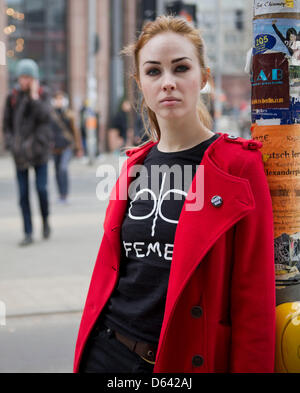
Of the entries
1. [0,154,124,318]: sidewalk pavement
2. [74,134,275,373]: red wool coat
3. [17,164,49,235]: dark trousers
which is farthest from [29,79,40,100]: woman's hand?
[74,134,275,373]: red wool coat

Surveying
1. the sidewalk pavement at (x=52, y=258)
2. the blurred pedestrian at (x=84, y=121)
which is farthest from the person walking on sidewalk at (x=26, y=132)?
the blurred pedestrian at (x=84, y=121)

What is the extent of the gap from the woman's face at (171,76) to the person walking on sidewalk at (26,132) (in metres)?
5.74

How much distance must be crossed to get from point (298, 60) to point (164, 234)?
0.78 metres

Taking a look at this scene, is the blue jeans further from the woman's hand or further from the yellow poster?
the yellow poster

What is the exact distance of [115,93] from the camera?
78.5 ft

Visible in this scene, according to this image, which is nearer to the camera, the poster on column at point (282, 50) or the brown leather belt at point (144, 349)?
the brown leather belt at point (144, 349)

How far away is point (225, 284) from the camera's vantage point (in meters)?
1.89

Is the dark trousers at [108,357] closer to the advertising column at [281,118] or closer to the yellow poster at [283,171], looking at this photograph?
the advertising column at [281,118]

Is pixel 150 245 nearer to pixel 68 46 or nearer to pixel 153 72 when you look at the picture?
pixel 153 72

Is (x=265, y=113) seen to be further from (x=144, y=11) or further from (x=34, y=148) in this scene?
(x=144, y=11)

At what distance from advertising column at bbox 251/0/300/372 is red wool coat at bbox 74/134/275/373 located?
0.26 m

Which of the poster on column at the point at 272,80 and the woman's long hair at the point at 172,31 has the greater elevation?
the woman's long hair at the point at 172,31

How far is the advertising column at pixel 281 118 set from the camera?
216cm

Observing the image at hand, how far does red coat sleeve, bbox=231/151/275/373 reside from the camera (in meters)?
1.86
